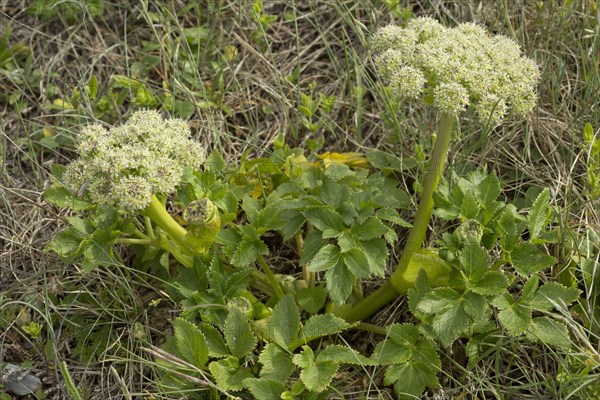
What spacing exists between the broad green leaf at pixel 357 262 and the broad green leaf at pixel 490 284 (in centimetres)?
43

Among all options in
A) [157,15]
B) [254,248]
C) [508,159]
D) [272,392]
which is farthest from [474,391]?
[157,15]

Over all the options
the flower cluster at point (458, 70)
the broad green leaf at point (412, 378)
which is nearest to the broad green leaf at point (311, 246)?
the broad green leaf at point (412, 378)

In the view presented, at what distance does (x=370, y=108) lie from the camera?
456 cm

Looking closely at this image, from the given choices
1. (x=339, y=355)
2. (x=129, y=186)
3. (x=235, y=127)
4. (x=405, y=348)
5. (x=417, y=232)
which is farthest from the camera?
(x=235, y=127)

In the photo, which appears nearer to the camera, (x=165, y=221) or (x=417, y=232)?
(x=165, y=221)

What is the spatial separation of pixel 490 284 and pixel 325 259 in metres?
0.69

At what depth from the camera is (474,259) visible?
9.60 ft

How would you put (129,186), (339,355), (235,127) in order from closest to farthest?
(129,186)
(339,355)
(235,127)

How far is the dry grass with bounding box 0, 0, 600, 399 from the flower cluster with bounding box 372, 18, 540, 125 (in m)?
0.46

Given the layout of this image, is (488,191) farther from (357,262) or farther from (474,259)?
(357,262)

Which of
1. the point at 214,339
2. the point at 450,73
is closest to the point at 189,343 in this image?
the point at 214,339

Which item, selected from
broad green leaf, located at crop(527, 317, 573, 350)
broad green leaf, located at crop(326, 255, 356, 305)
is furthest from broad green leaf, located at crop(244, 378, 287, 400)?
broad green leaf, located at crop(527, 317, 573, 350)

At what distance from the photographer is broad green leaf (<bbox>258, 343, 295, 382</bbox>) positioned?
9.67 ft

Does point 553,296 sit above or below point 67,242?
below
